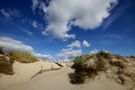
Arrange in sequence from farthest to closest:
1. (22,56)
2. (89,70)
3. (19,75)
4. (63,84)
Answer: (22,56) < (19,75) < (63,84) < (89,70)

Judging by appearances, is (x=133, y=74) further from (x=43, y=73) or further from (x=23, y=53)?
(x=23, y=53)

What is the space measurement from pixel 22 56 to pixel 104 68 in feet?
29.0

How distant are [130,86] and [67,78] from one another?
2791 millimetres

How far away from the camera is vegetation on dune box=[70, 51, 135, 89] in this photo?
18.8 feet

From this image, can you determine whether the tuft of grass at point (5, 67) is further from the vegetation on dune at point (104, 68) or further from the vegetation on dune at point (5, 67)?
the vegetation on dune at point (104, 68)

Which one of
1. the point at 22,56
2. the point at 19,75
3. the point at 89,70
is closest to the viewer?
the point at 89,70

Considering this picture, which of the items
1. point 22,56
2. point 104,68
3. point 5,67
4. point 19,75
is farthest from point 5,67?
point 104,68

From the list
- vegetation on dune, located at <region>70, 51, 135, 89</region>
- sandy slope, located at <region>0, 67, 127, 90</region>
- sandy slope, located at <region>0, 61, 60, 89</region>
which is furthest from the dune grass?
sandy slope, located at <region>0, 61, 60, 89</region>

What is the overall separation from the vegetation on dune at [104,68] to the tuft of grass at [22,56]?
23.6ft

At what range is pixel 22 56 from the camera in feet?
42.7

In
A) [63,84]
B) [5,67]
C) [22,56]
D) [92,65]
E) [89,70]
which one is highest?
[22,56]

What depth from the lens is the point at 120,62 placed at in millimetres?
6414

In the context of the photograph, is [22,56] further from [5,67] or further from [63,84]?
[63,84]

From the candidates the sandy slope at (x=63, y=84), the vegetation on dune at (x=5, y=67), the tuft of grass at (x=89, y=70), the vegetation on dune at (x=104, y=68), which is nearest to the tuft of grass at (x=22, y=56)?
the vegetation on dune at (x=5, y=67)
